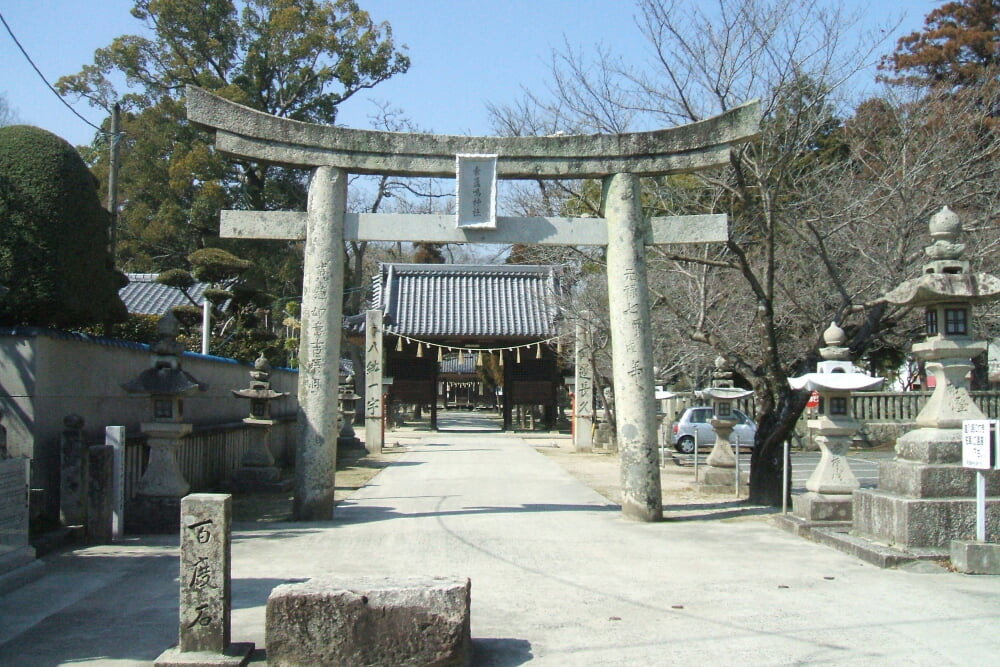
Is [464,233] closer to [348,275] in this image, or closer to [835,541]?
[835,541]

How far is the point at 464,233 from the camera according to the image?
1184 cm

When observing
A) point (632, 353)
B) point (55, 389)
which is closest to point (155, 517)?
point (55, 389)

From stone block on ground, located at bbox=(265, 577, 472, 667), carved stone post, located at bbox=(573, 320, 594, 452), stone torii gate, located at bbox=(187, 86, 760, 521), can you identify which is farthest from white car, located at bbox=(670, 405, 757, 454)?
stone block on ground, located at bbox=(265, 577, 472, 667)

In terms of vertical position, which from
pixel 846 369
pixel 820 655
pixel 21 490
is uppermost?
pixel 846 369

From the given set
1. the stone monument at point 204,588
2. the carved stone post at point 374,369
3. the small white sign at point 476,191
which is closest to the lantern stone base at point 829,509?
the small white sign at point 476,191

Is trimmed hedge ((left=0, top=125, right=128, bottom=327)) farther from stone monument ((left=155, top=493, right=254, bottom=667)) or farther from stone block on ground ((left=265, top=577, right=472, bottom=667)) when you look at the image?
stone block on ground ((left=265, top=577, right=472, bottom=667))

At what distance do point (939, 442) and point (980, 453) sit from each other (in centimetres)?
79

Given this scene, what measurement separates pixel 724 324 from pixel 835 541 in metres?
11.3

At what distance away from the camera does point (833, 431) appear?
1093 cm

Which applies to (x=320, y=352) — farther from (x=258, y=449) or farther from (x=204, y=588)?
(x=204, y=588)

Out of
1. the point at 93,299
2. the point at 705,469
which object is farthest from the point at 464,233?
the point at 705,469

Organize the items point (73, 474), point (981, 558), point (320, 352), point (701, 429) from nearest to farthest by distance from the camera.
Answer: point (981, 558) → point (73, 474) → point (320, 352) → point (701, 429)

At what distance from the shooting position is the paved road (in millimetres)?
5859

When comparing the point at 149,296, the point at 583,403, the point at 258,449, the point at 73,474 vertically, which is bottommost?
the point at 258,449
